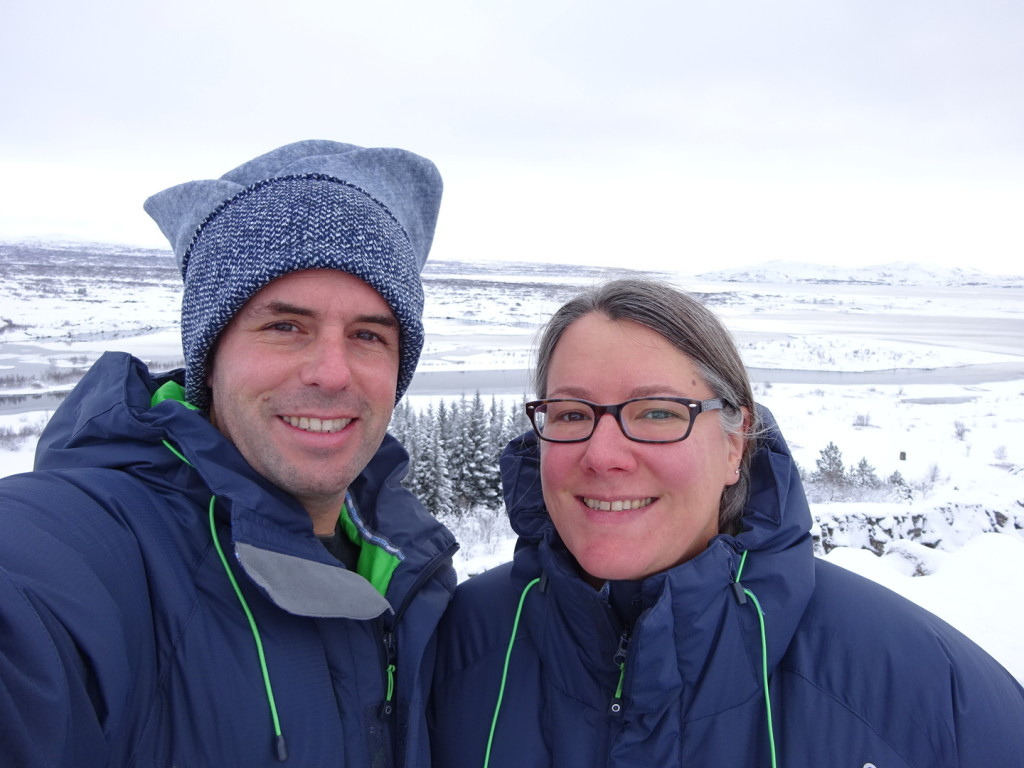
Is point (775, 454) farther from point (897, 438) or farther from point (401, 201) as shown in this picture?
point (897, 438)

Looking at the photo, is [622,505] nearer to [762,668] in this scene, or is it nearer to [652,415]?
[652,415]

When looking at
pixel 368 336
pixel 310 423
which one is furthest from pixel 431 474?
pixel 310 423

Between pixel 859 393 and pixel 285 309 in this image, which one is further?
pixel 859 393

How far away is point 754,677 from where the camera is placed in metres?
1.43

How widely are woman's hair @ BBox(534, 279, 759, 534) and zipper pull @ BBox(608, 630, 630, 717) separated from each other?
0.50 m

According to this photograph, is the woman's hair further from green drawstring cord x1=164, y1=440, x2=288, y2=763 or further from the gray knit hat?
green drawstring cord x1=164, y1=440, x2=288, y2=763

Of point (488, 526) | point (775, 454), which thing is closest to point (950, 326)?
point (488, 526)

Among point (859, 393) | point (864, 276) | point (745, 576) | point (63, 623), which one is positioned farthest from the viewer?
point (864, 276)

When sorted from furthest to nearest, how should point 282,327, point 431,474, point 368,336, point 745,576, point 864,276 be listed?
point 864,276 < point 431,474 < point 368,336 < point 282,327 < point 745,576

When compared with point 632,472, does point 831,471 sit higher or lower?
lower

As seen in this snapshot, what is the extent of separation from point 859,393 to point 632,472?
23729 mm

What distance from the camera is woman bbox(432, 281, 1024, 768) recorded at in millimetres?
1370

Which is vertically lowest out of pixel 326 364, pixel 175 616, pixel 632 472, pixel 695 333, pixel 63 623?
pixel 175 616

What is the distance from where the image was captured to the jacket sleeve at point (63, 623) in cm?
88
